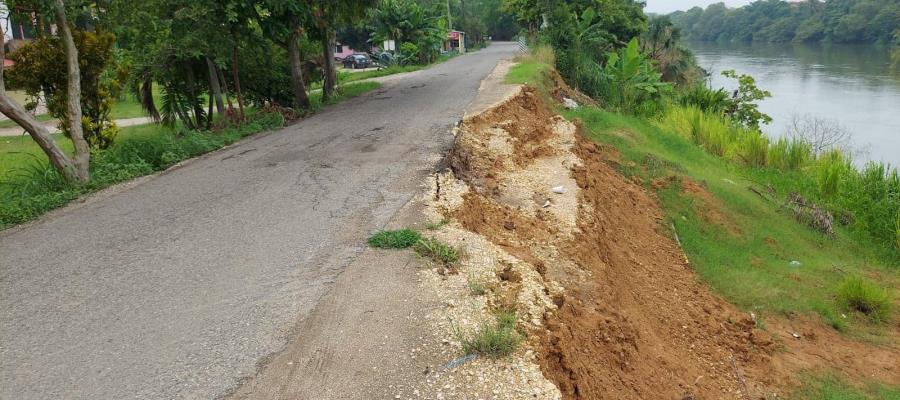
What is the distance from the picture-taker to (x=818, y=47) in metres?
65.8

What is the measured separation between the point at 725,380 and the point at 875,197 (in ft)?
28.0

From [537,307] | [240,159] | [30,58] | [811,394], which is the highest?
[30,58]

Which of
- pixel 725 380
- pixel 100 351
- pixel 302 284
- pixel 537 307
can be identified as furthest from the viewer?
pixel 725 380

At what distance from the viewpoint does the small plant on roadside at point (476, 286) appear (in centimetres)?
454

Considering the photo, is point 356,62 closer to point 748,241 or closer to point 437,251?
point 748,241

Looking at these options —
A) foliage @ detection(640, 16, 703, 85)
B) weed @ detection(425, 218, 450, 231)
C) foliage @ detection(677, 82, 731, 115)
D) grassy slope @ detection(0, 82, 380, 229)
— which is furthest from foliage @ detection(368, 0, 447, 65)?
weed @ detection(425, 218, 450, 231)

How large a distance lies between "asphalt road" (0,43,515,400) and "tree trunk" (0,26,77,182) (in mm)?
832

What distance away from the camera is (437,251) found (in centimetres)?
518

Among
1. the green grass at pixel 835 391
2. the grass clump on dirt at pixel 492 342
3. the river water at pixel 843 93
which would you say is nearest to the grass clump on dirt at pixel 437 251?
the grass clump on dirt at pixel 492 342

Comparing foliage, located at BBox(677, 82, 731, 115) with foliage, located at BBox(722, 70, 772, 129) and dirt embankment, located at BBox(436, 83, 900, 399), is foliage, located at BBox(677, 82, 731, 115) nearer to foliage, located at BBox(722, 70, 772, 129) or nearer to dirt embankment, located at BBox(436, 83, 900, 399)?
foliage, located at BBox(722, 70, 772, 129)

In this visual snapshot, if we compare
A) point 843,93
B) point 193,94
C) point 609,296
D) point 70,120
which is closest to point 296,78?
point 193,94

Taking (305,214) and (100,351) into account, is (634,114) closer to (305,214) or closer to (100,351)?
(305,214)

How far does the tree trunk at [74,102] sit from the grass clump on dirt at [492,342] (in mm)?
6770

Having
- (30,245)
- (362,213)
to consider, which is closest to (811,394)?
(362,213)
